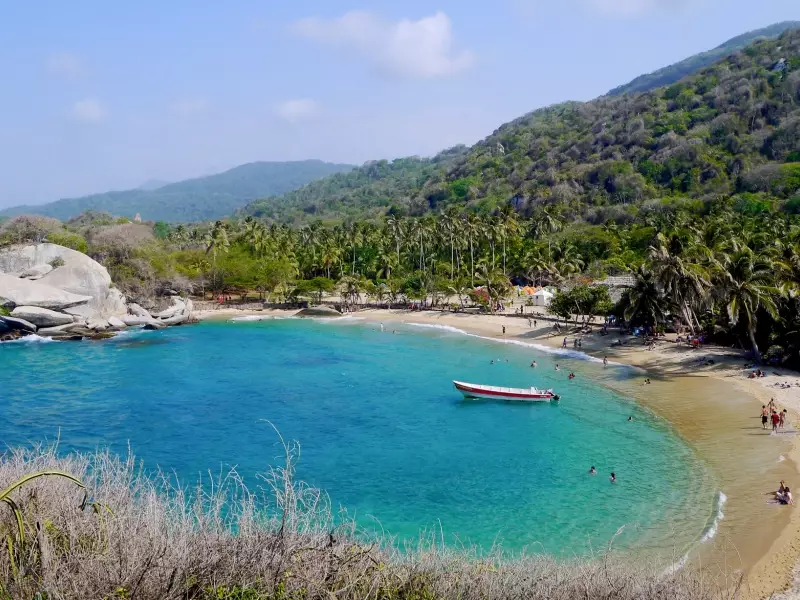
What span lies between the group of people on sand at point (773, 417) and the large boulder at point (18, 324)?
→ 71.4m

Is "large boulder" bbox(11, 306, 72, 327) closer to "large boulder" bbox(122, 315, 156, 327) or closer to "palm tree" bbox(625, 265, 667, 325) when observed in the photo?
"large boulder" bbox(122, 315, 156, 327)

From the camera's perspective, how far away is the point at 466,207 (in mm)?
165125

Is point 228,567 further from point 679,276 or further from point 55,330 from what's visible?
point 55,330

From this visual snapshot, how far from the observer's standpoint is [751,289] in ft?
131

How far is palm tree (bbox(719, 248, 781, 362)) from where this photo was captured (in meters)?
39.9

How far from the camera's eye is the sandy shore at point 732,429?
1923 centimetres

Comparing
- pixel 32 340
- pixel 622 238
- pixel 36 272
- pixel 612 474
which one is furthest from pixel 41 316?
pixel 622 238

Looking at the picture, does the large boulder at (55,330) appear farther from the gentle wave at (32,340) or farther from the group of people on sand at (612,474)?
the group of people on sand at (612,474)

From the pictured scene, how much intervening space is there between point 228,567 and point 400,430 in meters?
25.0

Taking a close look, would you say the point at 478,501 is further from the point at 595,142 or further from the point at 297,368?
the point at 595,142

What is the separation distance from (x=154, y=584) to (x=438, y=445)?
938 inches

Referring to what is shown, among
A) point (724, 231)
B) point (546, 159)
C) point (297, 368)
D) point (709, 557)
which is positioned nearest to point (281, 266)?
point (297, 368)

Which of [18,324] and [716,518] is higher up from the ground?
[18,324]

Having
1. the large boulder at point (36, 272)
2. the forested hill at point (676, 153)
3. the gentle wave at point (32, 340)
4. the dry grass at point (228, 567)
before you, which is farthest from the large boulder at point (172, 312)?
the forested hill at point (676, 153)
